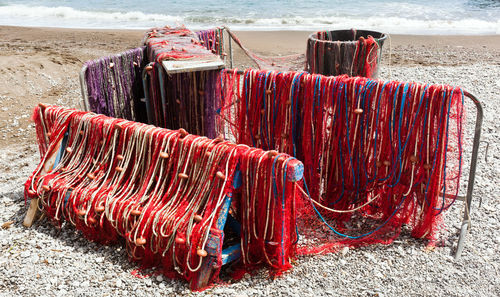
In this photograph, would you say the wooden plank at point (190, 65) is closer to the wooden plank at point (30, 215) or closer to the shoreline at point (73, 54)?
the wooden plank at point (30, 215)

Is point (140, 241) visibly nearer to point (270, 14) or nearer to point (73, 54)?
point (73, 54)

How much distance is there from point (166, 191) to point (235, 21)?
16202mm

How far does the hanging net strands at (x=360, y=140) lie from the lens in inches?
131

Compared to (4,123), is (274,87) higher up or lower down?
higher up

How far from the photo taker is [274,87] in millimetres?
3771

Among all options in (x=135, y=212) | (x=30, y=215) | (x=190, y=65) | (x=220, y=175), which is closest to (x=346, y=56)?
(x=190, y=65)

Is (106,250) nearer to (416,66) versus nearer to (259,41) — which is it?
(416,66)

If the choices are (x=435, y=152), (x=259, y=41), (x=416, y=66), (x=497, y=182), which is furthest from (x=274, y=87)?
(x=259, y=41)

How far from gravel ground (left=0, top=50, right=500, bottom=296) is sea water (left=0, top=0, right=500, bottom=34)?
13558 mm

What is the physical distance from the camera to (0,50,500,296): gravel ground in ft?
10.1

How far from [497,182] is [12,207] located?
15.5 feet

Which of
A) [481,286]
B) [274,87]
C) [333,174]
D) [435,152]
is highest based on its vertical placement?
[274,87]

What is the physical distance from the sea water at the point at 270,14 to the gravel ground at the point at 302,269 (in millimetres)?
13558

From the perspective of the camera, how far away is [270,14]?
19469 millimetres
